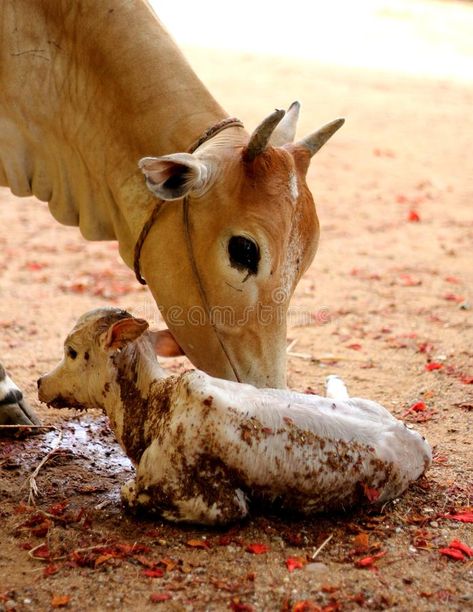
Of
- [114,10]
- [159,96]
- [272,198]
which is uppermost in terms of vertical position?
[114,10]

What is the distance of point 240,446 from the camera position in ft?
10.4

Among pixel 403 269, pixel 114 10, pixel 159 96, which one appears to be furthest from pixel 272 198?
pixel 403 269

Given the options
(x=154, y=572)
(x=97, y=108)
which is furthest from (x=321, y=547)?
(x=97, y=108)

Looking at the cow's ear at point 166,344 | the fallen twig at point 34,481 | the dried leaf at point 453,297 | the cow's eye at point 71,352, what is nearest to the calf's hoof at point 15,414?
the fallen twig at point 34,481

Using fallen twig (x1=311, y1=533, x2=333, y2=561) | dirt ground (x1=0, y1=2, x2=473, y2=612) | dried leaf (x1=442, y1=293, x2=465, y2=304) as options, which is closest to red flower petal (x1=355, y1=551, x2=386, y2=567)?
dirt ground (x1=0, y1=2, x2=473, y2=612)

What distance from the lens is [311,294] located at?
20.1ft

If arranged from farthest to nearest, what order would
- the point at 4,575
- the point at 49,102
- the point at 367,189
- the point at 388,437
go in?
1. the point at 367,189
2. the point at 49,102
3. the point at 388,437
4. the point at 4,575

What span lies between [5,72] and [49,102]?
8.3 inches

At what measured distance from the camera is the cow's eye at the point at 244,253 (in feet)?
11.4

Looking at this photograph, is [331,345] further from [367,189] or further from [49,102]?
[367,189]

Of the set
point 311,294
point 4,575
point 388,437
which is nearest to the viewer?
point 4,575

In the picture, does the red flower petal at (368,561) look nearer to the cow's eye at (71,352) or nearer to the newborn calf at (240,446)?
the newborn calf at (240,446)

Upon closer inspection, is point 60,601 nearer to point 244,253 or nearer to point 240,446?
point 240,446

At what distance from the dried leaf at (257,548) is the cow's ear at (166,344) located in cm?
81
